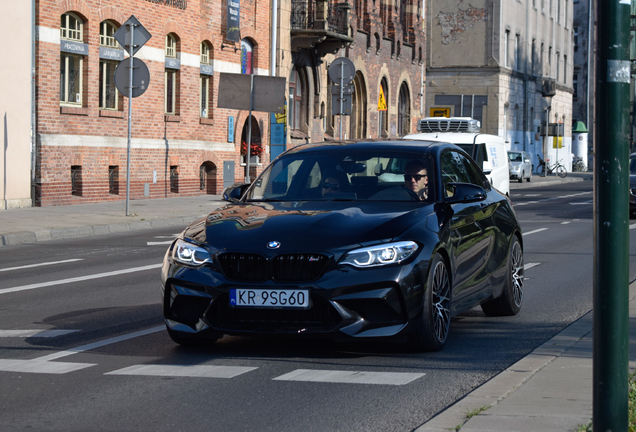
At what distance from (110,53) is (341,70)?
19.6 ft

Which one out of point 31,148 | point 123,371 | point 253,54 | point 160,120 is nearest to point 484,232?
point 123,371

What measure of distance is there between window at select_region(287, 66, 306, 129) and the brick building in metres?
2.60

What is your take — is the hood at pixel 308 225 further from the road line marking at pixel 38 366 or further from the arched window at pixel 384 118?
the arched window at pixel 384 118

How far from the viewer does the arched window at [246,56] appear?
1296 inches

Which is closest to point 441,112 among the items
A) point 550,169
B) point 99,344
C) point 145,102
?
point 145,102

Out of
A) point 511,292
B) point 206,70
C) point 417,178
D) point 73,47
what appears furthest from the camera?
point 206,70

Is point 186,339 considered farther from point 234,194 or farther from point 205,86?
point 205,86

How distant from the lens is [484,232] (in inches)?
314

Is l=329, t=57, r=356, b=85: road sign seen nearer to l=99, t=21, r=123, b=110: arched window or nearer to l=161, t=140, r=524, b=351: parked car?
l=99, t=21, r=123, b=110: arched window

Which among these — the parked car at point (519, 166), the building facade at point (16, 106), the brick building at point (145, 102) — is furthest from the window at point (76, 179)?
the parked car at point (519, 166)

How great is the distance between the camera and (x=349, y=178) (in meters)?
7.64

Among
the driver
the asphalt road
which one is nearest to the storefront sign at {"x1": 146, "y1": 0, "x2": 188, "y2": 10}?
the asphalt road

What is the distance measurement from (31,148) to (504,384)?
19.3m

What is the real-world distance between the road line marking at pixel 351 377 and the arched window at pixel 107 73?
20900mm
